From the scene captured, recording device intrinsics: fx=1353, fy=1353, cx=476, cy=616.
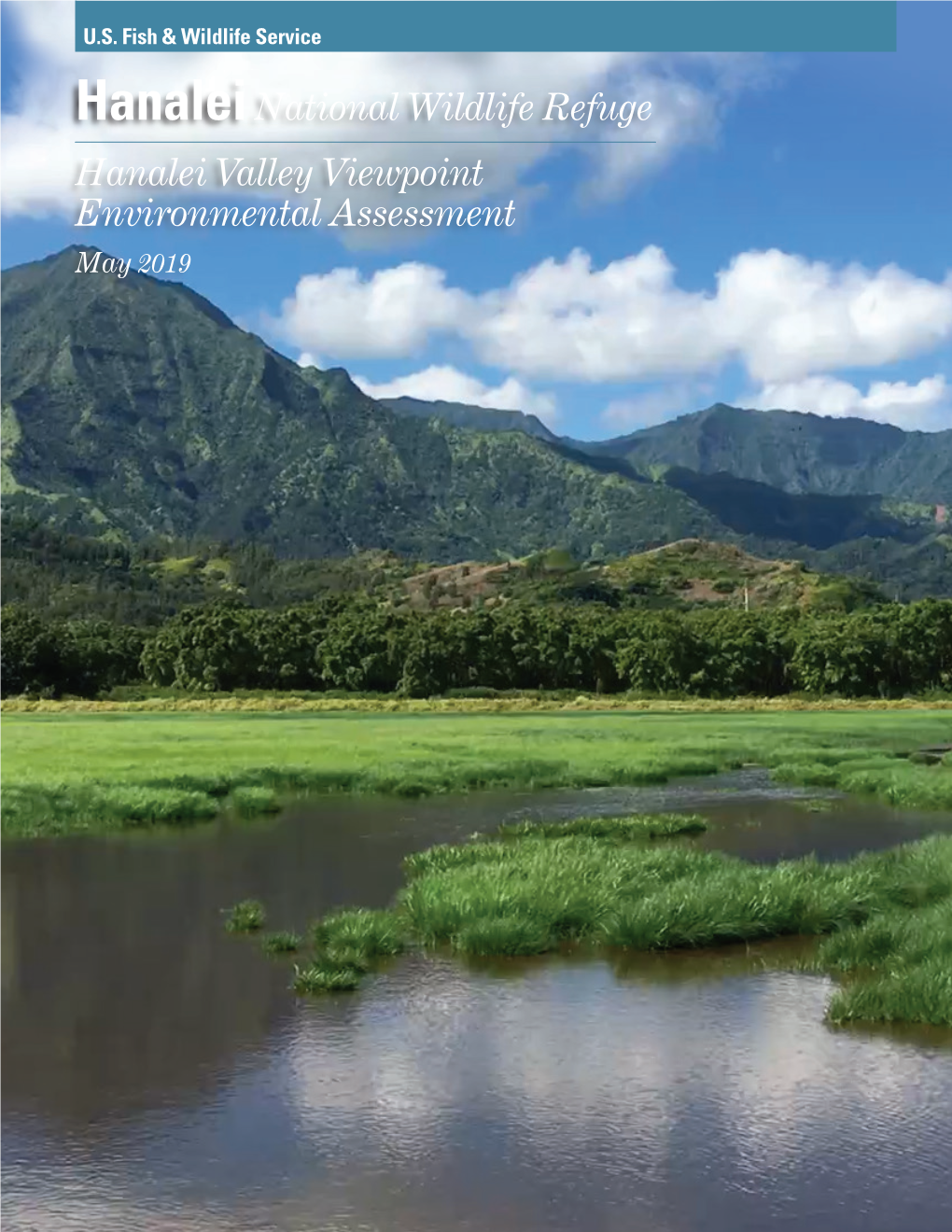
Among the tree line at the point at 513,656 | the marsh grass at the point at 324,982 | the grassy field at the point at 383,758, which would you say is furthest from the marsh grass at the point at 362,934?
the tree line at the point at 513,656

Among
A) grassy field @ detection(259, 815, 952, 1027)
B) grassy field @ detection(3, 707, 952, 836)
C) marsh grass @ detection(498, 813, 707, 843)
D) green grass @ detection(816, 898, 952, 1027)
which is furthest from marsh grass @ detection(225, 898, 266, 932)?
grassy field @ detection(3, 707, 952, 836)

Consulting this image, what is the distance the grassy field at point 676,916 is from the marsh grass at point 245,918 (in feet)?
0.86

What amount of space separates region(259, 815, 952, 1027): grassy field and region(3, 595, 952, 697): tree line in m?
91.2

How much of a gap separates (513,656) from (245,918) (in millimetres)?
101046

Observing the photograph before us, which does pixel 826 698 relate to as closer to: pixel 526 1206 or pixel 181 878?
pixel 181 878

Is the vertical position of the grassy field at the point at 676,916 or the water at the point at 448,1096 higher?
the grassy field at the point at 676,916

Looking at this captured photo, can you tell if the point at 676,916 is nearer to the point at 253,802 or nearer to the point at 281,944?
the point at 281,944

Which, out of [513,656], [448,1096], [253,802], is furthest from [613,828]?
[513,656]

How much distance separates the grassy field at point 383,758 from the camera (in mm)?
41062

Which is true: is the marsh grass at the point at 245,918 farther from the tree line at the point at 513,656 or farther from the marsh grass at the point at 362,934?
the tree line at the point at 513,656

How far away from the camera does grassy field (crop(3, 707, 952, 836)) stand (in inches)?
1617

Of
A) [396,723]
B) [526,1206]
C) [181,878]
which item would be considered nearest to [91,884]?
[181,878]

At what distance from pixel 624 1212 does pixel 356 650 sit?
364 feet

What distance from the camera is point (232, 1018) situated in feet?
63.0
